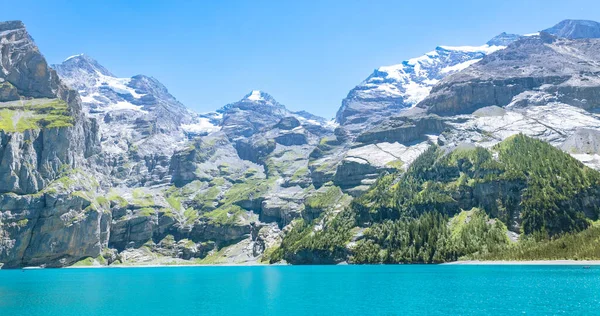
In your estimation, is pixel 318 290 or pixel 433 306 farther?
pixel 318 290

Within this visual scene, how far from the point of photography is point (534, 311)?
227 ft

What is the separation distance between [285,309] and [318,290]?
31.5 m

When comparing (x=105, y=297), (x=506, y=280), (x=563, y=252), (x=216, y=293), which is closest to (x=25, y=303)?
(x=105, y=297)

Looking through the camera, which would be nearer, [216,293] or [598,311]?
[598,311]

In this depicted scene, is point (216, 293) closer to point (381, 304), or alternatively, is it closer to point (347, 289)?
point (347, 289)

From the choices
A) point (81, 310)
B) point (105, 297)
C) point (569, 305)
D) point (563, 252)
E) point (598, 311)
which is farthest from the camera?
point (563, 252)

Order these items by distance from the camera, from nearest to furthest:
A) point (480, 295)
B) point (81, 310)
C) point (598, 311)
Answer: point (598, 311) → point (81, 310) → point (480, 295)

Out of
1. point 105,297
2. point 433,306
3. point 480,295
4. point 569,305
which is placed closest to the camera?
point 569,305

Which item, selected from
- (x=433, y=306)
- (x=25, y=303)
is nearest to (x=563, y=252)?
(x=433, y=306)

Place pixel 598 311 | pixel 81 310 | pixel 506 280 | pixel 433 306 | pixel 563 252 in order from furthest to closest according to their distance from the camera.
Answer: pixel 563 252, pixel 506 280, pixel 81 310, pixel 433 306, pixel 598 311

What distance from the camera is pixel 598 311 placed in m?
66.5

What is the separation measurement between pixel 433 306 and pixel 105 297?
71.7 metres

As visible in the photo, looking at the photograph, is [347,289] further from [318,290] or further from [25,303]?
[25,303]

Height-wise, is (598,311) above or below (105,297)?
above
